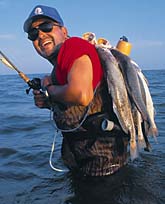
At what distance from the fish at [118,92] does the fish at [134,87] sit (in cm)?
7

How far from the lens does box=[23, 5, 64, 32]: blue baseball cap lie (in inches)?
159

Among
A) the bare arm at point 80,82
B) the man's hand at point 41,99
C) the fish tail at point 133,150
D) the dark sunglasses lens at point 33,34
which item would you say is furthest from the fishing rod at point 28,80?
the fish tail at point 133,150

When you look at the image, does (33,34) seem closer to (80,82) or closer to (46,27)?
(46,27)

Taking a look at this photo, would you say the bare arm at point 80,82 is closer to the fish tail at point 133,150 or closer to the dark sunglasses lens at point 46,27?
the dark sunglasses lens at point 46,27

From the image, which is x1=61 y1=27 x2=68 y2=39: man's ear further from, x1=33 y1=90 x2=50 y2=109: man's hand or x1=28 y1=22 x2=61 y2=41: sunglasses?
Result: x1=33 y1=90 x2=50 y2=109: man's hand

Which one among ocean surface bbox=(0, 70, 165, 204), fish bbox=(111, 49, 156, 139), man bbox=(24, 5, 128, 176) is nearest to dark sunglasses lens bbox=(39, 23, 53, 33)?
man bbox=(24, 5, 128, 176)

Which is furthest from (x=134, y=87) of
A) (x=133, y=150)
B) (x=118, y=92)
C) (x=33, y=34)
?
(x=33, y=34)

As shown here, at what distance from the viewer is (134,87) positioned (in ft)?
13.4

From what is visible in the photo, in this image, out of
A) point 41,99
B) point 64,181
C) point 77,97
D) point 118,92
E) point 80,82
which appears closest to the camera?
point 80,82

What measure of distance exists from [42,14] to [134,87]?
56.7 inches

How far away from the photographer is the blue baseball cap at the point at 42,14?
4.05m

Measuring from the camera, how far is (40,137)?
8.45 m

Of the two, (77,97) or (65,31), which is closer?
(77,97)

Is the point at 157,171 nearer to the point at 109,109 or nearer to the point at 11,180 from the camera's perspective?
the point at 109,109
